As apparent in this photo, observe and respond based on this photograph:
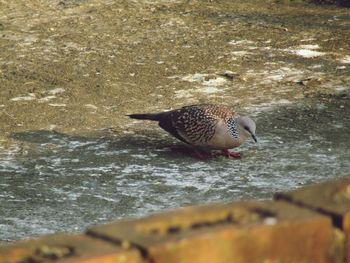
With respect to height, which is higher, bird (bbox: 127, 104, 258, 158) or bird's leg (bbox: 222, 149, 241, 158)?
bird (bbox: 127, 104, 258, 158)

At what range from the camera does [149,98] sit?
26.5 ft

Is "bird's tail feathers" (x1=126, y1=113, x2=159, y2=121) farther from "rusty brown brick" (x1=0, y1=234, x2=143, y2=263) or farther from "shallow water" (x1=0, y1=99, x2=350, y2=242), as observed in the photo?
"rusty brown brick" (x1=0, y1=234, x2=143, y2=263)

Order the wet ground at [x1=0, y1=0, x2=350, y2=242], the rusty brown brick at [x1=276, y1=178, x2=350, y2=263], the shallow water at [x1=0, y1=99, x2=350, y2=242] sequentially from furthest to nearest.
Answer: the wet ground at [x1=0, y1=0, x2=350, y2=242], the shallow water at [x1=0, y1=99, x2=350, y2=242], the rusty brown brick at [x1=276, y1=178, x2=350, y2=263]

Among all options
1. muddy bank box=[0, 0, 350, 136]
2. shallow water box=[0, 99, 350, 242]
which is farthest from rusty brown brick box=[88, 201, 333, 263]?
muddy bank box=[0, 0, 350, 136]

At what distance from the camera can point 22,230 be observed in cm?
554

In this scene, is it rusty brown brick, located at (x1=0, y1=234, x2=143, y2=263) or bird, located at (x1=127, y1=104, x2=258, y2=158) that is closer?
rusty brown brick, located at (x1=0, y1=234, x2=143, y2=263)

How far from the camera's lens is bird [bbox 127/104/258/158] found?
6.71 meters

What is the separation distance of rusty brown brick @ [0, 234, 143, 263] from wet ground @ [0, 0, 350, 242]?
264cm

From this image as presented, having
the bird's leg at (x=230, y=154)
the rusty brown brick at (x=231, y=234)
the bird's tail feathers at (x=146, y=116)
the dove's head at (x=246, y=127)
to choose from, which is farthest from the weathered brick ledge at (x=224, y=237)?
the bird's tail feathers at (x=146, y=116)

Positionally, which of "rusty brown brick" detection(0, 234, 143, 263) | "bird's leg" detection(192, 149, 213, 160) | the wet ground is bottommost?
"bird's leg" detection(192, 149, 213, 160)

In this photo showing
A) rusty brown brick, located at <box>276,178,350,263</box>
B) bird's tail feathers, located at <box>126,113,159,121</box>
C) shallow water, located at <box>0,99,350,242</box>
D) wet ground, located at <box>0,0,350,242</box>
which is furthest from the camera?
bird's tail feathers, located at <box>126,113,159,121</box>

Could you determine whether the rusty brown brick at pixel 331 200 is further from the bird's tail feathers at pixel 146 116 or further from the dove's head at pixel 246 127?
the bird's tail feathers at pixel 146 116

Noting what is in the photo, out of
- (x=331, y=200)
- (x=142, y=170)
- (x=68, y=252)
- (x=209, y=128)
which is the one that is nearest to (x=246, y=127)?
(x=209, y=128)

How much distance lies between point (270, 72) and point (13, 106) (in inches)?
84.6
